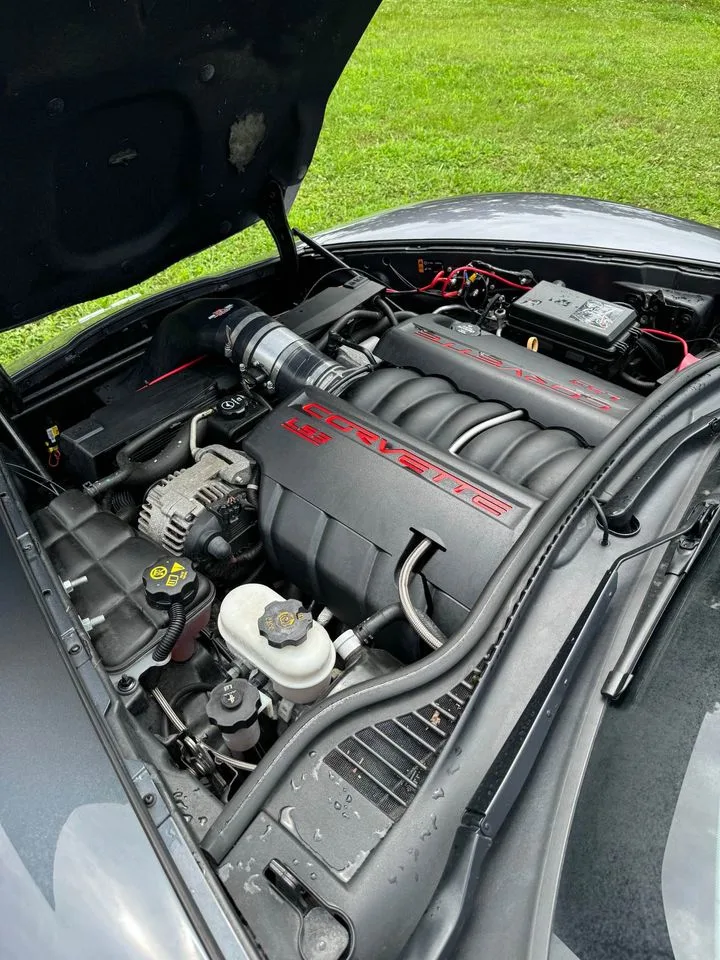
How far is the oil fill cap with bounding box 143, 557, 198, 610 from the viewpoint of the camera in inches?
54.4

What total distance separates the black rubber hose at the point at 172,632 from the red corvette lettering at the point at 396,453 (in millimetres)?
501

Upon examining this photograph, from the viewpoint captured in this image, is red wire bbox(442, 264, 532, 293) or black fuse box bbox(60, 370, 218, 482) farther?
red wire bbox(442, 264, 532, 293)

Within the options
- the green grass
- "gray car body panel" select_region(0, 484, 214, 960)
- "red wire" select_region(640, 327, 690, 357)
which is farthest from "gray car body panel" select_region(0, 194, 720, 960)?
the green grass

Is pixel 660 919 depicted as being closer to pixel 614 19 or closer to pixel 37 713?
pixel 37 713

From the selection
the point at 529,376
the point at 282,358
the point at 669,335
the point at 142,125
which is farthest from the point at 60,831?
the point at 669,335

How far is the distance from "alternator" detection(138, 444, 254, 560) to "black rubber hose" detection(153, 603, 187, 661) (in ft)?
0.78

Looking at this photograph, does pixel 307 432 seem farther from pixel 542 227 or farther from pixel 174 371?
pixel 542 227

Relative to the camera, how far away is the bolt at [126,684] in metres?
1.32

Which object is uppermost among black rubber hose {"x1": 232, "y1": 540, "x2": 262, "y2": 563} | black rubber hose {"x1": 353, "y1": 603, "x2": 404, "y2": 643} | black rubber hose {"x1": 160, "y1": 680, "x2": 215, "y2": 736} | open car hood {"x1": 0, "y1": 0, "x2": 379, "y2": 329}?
open car hood {"x1": 0, "y1": 0, "x2": 379, "y2": 329}

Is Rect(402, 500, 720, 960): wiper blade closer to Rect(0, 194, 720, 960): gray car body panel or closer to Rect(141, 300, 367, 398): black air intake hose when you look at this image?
Rect(0, 194, 720, 960): gray car body panel

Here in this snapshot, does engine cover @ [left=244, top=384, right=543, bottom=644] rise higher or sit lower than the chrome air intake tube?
lower

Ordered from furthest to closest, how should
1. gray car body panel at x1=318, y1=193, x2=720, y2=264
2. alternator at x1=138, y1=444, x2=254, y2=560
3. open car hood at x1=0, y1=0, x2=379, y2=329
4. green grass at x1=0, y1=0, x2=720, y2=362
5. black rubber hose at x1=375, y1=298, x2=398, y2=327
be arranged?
green grass at x1=0, y1=0, x2=720, y2=362 → gray car body panel at x1=318, y1=193, x2=720, y2=264 → black rubber hose at x1=375, y1=298, x2=398, y2=327 → alternator at x1=138, y1=444, x2=254, y2=560 → open car hood at x1=0, y1=0, x2=379, y2=329

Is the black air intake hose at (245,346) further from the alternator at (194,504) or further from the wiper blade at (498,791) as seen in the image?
the wiper blade at (498,791)

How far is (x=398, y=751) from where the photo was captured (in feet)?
3.59
